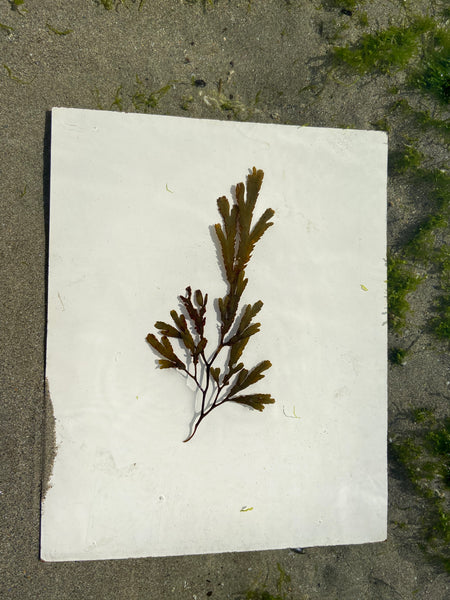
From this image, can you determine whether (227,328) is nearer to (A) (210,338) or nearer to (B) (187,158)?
(A) (210,338)

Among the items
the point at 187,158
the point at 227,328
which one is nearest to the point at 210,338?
the point at 227,328

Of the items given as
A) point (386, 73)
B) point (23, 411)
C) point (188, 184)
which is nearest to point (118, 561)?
point (23, 411)

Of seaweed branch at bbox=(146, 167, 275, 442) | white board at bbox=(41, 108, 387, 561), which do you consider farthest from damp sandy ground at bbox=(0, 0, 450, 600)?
seaweed branch at bbox=(146, 167, 275, 442)

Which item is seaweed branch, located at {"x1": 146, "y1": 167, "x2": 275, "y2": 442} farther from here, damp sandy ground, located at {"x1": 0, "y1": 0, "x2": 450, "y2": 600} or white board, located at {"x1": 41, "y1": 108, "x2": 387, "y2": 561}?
damp sandy ground, located at {"x1": 0, "y1": 0, "x2": 450, "y2": 600}

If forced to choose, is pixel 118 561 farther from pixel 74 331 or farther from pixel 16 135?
pixel 16 135

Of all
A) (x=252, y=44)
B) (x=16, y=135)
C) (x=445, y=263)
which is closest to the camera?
(x=16, y=135)

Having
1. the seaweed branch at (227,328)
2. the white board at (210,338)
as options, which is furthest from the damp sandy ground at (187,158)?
the seaweed branch at (227,328)
